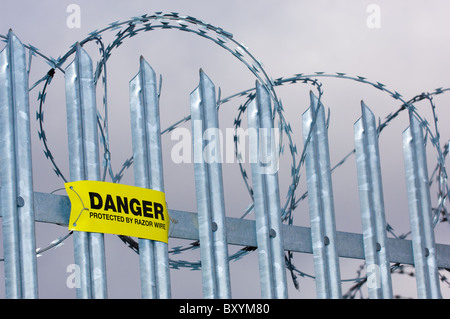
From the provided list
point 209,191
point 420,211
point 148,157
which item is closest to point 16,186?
point 148,157

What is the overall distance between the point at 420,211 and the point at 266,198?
280 cm

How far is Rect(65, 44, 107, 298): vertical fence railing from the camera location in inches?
373

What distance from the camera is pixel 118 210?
9875 millimetres

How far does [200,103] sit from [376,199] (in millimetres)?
2958

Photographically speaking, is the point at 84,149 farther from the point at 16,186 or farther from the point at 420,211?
the point at 420,211

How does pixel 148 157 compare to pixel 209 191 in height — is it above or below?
above

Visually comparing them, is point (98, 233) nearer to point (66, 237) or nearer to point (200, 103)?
point (66, 237)

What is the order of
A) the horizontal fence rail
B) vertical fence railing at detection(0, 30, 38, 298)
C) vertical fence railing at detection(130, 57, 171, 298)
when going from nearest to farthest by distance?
vertical fence railing at detection(0, 30, 38, 298) < the horizontal fence rail < vertical fence railing at detection(130, 57, 171, 298)

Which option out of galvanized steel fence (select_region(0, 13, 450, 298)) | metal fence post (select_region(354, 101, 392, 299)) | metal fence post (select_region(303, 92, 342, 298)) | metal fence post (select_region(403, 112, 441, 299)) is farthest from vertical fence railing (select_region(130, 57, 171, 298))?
metal fence post (select_region(403, 112, 441, 299))

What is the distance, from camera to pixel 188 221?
10.4m

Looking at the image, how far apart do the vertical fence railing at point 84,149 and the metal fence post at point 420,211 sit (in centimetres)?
478

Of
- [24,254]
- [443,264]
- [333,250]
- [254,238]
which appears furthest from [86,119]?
[443,264]

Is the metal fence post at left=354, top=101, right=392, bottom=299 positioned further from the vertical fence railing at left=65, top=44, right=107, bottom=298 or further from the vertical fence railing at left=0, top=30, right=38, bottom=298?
the vertical fence railing at left=0, top=30, right=38, bottom=298
